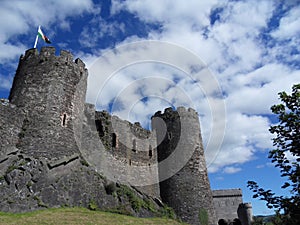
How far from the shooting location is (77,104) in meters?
16.7

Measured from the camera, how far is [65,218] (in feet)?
35.2

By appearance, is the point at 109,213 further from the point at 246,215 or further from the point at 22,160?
the point at 246,215

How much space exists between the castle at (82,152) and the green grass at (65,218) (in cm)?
64

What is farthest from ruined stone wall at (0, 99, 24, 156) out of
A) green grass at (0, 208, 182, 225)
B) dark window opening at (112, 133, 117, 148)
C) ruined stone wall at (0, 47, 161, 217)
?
dark window opening at (112, 133, 117, 148)

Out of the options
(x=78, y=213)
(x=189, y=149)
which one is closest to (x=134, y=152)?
(x=189, y=149)

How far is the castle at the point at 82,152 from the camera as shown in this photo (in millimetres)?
12797

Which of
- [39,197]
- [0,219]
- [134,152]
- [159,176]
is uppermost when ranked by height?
[134,152]

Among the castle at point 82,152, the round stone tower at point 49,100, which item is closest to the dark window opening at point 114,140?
the castle at point 82,152

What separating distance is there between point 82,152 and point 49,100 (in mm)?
3702

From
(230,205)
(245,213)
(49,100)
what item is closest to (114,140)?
(49,100)

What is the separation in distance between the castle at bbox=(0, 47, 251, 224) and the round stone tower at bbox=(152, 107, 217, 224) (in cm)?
7

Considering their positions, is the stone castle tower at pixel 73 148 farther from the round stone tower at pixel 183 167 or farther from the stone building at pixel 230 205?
the stone building at pixel 230 205

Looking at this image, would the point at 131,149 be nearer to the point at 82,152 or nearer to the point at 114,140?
the point at 114,140

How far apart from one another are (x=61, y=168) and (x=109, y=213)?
3341 millimetres
